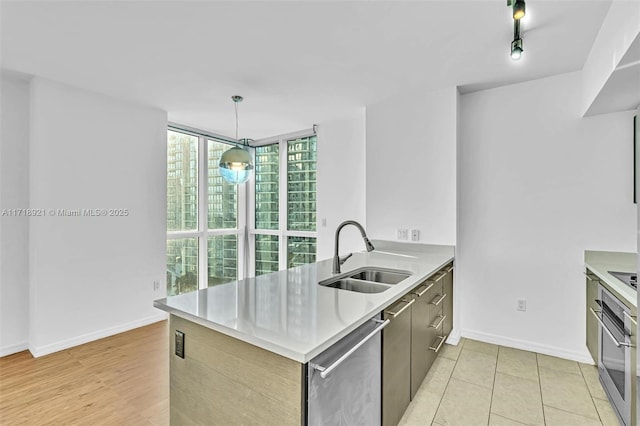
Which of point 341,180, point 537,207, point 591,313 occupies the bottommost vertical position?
point 591,313

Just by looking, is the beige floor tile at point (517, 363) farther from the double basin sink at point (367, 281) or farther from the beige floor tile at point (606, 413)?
the double basin sink at point (367, 281)

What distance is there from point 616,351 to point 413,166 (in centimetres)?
205

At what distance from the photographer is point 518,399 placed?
2139 mm

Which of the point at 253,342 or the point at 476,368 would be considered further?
A: the point at 476,368

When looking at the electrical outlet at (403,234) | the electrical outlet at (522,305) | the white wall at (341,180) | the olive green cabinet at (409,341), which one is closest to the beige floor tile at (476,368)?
the olive green cabinet at (409,341)

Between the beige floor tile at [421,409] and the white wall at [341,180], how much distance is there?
207cm

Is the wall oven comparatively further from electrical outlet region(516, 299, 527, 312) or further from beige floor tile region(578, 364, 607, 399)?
electrical outlet region(516, 299, 527, 312)

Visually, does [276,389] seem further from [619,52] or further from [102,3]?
[619,52]

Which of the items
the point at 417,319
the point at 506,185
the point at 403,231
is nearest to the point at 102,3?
the point at 417,319

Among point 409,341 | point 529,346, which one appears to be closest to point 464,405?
point 409,341

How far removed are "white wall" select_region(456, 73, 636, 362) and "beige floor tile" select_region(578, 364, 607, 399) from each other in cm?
11

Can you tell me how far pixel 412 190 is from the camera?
322cm

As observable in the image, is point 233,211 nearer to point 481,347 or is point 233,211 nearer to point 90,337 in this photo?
point 90,337

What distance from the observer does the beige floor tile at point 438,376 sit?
7.42 feet
